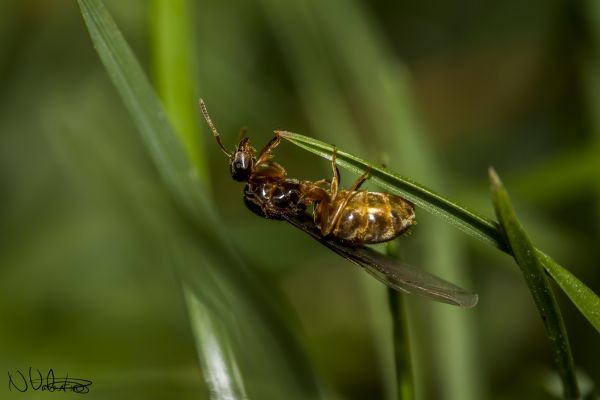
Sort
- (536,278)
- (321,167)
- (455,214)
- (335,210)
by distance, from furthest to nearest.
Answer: (321,167) → (335,210) → (455,214) → (536,278)

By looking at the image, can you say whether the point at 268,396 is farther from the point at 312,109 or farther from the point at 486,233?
the point at 312,109

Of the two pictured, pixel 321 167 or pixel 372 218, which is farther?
pixel 321 167

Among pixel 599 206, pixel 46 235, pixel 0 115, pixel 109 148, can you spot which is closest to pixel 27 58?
pixel 0 115

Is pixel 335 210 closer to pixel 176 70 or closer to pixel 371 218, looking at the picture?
pixel 371 218

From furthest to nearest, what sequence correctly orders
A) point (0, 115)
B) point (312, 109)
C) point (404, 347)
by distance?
point (0, 115)
point (312, 109)
point (404, 347)

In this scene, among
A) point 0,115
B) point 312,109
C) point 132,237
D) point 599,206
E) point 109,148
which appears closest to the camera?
point 599,206

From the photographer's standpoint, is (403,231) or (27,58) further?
(27,58)

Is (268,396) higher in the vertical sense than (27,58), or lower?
lower

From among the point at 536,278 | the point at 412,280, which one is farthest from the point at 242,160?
the point at 536,278
